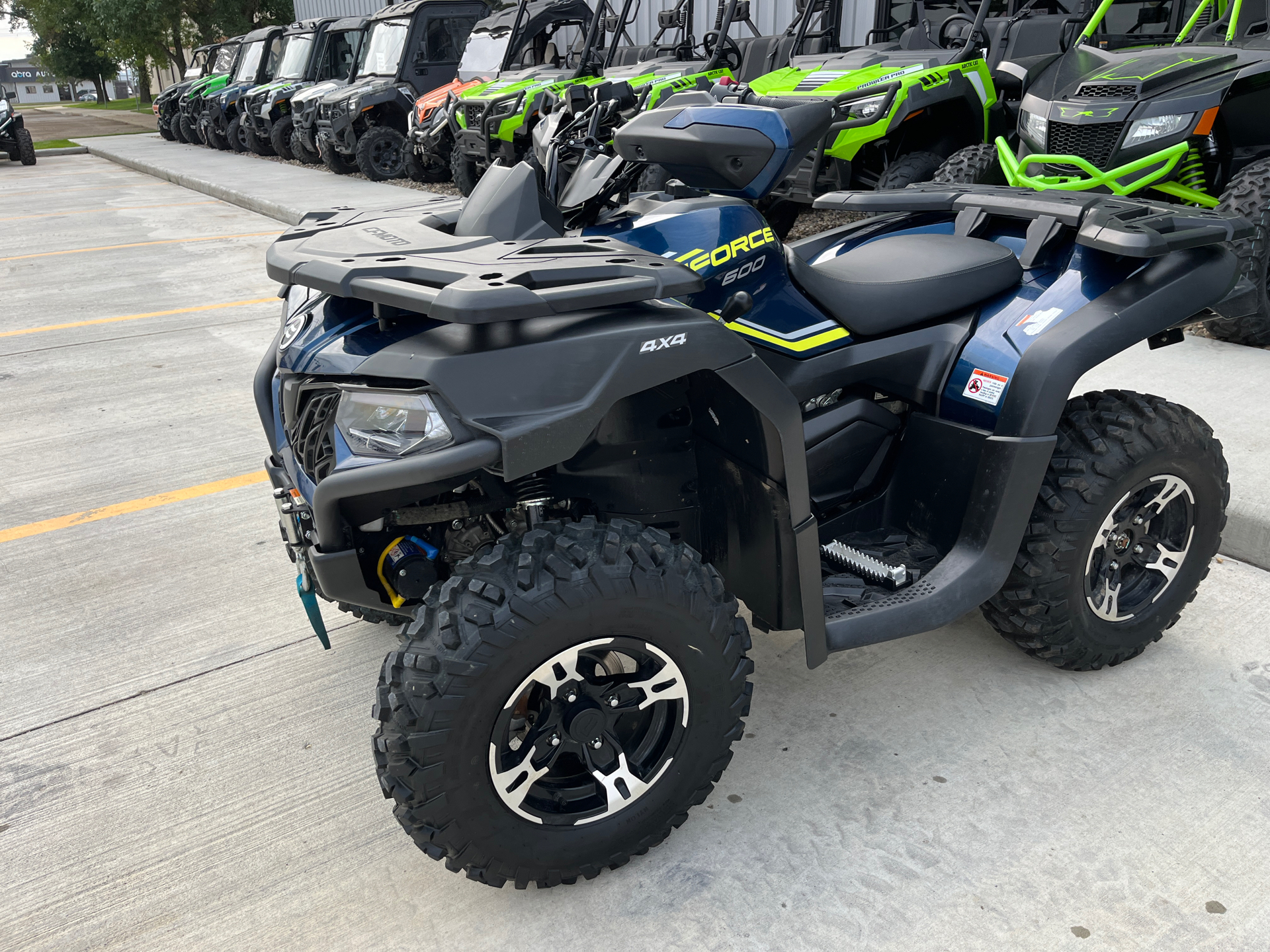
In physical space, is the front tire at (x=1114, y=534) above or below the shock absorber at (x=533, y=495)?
below

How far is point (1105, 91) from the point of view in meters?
5.57

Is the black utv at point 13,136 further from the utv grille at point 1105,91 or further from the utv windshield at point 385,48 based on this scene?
the utv grille at point 1105,91

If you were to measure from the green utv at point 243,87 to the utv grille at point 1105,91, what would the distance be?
1706cm

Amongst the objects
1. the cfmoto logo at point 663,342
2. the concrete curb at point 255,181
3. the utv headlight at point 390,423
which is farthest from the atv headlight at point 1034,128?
the utv headlight at point 390,423

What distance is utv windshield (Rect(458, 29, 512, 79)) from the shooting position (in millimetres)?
12766

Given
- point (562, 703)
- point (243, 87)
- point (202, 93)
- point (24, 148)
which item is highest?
point (562, 703)

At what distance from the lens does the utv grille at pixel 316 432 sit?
6.61 ft

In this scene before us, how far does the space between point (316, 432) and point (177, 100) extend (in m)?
24.3

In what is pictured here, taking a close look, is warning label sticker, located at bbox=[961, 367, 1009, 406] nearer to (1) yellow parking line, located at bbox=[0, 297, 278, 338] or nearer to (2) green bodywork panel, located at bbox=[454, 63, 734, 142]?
(1) yellow parking line, located at bbox=[0, 297, 278, 338]

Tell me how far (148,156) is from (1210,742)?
2102 cm

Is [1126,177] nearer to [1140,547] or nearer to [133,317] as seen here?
[1140,547]

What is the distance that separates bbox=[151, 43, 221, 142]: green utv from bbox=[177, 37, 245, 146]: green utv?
11 cm

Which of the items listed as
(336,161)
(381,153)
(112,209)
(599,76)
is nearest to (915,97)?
(599,76)

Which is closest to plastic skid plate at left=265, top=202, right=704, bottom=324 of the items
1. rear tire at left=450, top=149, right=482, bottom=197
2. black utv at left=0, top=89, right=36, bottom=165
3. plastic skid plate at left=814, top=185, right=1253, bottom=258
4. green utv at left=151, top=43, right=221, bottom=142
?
plastic skid plate at left=814, top=185, right=1253, bottom=258
